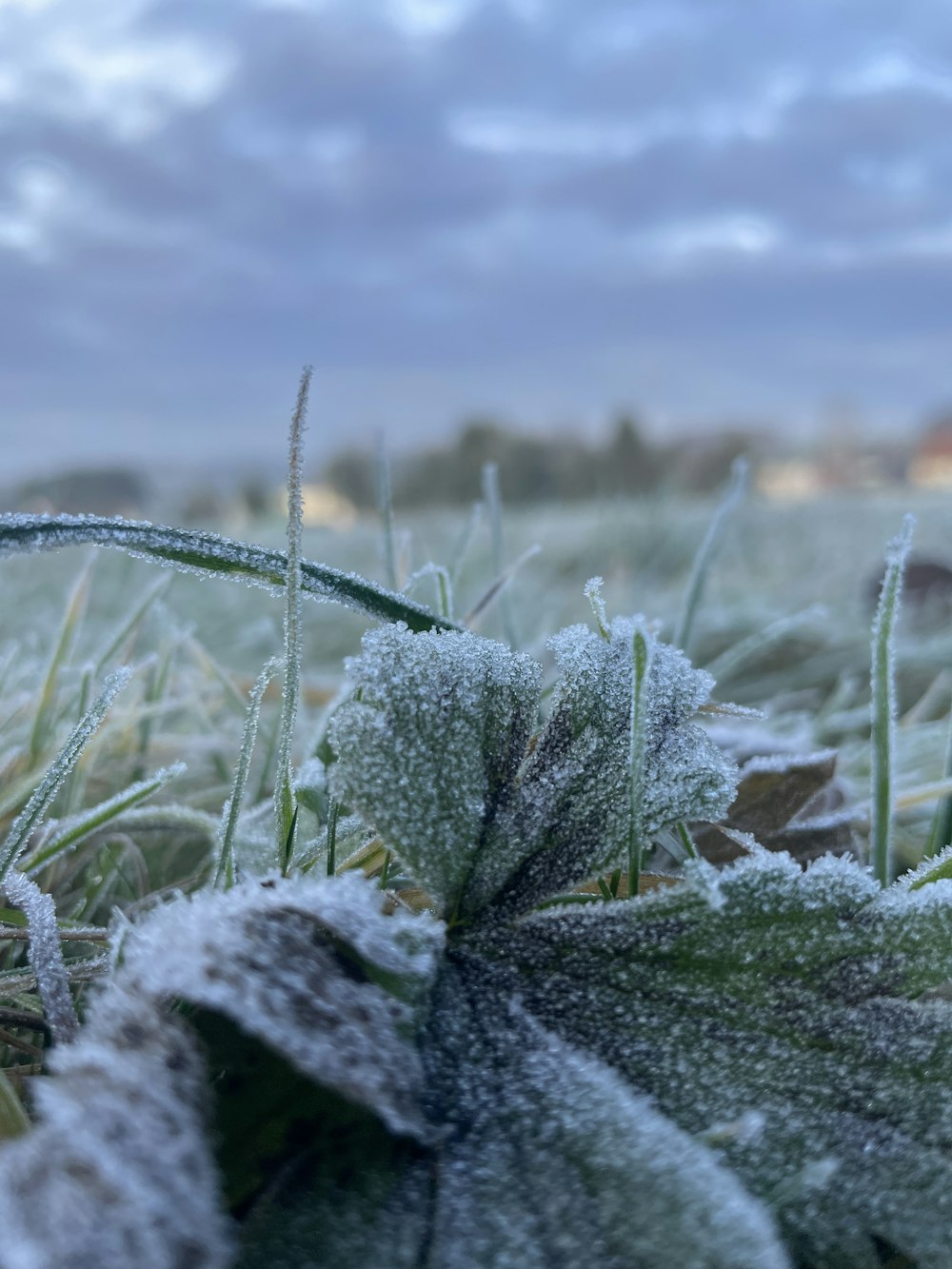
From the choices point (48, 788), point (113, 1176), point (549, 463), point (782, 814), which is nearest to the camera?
point (113, 1176)

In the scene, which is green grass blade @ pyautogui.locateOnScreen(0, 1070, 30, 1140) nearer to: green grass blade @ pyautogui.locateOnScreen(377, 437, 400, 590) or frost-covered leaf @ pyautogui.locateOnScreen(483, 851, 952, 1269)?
frost-covered leaf @ pyautogui.locateOnScreen(483, 851, 952, 1269)

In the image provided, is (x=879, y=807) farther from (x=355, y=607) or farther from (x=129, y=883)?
(x=129, y=883)

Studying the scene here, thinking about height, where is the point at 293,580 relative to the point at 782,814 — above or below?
above

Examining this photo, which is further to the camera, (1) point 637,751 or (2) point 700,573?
(2) point 700,573

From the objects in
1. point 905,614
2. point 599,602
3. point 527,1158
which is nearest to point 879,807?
point 599,602

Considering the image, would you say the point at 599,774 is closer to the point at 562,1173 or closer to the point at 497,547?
the point at 562,1173

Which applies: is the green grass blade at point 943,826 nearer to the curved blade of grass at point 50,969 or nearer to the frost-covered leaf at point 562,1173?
the frost-covered leaf at point 562,1173

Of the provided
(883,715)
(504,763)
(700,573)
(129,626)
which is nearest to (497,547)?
(700,573)

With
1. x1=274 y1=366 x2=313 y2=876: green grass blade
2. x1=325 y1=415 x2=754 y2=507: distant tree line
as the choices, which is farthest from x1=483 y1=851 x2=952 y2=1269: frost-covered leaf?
x1=325 y1=415 x2=754 y2=507: distant tree line

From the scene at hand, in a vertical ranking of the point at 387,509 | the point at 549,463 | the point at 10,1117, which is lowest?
the point at 10,1117
